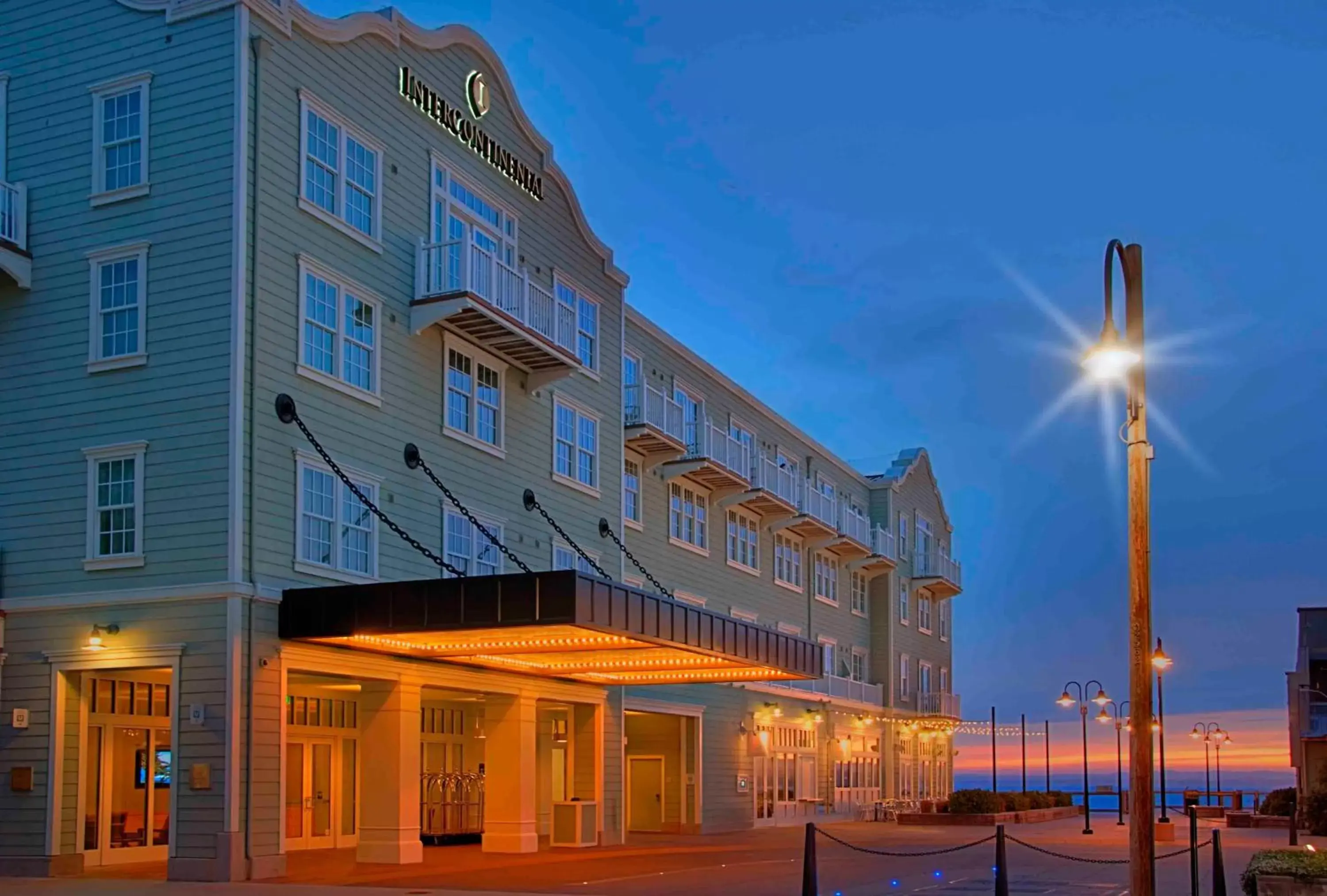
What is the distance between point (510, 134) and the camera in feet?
103

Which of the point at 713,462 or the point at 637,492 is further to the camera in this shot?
the point at 713,462

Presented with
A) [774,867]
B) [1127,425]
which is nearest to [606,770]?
[774,867]

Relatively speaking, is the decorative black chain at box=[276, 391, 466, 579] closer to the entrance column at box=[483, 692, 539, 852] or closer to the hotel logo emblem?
the entrance column at box=[483, 692, 539, 852]

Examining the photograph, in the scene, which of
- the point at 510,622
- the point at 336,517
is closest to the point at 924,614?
the point at 336,517

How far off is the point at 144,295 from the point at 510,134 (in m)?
9.89

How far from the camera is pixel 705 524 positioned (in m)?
42.4

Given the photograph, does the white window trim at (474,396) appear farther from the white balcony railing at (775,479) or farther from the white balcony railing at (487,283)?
the white balcony railing at (775,479)

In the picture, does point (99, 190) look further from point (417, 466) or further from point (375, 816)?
point (375, 816)

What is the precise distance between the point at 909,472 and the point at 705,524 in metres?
21.5

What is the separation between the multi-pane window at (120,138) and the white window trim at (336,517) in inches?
191

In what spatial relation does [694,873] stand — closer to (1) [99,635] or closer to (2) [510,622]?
(2) [510,622]

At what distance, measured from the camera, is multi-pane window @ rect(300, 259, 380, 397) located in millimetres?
24375

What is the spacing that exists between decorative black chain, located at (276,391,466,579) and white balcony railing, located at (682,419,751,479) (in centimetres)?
1454

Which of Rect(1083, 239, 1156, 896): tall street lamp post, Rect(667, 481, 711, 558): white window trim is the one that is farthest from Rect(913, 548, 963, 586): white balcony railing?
Rect(1083, 239, 1156, 896): tall street lamp post
